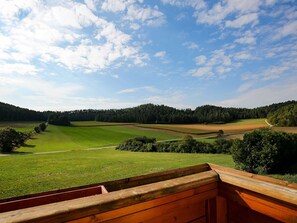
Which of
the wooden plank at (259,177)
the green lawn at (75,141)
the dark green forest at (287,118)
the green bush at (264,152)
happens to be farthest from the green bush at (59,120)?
the wooden plank at (259,177)

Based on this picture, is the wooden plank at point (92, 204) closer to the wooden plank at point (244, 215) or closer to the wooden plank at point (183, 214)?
the wooden plank at point (183, 214)

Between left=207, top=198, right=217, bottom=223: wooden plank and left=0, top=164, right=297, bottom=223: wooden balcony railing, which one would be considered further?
left=207, top=198, right=217, bottom=223: wooden plank

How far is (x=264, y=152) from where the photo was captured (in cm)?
1278

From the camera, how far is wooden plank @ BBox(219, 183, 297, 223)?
5.46 feet

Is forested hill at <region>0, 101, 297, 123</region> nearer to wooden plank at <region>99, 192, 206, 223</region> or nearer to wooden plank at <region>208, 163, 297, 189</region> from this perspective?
wooden plank at <region>208, 163, 297, 189</region>

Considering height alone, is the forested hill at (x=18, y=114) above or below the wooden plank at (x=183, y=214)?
above

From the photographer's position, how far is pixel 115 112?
84438 mm

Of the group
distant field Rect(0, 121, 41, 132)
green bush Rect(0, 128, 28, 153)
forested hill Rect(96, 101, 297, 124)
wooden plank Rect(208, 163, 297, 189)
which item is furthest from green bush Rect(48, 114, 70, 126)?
wooden plank Rect(208, 163, 297, 189)

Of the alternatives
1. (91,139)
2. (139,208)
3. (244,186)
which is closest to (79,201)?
(139,208)

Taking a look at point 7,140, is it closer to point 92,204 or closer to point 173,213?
point 173,213

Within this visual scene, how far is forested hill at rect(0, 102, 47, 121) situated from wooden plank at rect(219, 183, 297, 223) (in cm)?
8286

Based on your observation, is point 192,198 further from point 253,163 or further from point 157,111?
point 157,111

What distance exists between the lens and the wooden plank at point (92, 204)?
4.10 ft

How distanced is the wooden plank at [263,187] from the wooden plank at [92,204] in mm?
370
